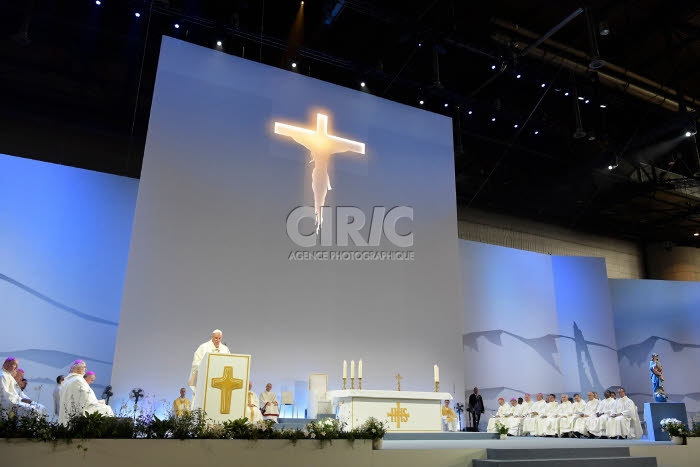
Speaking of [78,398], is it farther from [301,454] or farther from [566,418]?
[566,418]

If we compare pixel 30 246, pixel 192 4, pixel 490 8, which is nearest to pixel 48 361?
pixel 30 246

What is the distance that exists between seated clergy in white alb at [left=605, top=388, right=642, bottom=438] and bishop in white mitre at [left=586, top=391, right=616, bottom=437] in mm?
118

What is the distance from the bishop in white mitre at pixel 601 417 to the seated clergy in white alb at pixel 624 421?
118 millimetres

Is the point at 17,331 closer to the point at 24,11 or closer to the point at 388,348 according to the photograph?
the point at 24,11

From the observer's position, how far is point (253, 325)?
9.58m

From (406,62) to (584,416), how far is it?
8.42 meters

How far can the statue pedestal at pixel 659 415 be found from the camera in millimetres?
8797

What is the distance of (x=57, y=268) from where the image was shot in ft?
34.1

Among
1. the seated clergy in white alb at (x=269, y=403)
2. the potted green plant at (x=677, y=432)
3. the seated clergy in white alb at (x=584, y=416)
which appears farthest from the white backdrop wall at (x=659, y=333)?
the seated clergy in white alb at (x=269, y=403)

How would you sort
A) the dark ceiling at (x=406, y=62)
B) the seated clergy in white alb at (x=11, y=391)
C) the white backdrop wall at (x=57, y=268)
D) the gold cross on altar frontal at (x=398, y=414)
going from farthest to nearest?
the dark ceiling at (x=406, y=62) → the white backdrop wall at (x=57, y=268) → the gold cross on altar frontal at (x=398, y=414) → the seated clergy in white alb at (x=11, y=391)

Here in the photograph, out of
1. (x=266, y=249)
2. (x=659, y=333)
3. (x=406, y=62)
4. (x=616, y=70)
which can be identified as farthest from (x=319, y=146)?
(x=659, y=333)

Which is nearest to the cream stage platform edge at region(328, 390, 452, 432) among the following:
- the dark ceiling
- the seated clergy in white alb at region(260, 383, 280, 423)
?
the seated clergy in white alb at region(260, 383, 280, 423)

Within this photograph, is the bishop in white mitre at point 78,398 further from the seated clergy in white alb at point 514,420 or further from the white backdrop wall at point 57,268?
the seated clergy in white alb at point 514,420

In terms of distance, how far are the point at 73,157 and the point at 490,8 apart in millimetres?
9856
